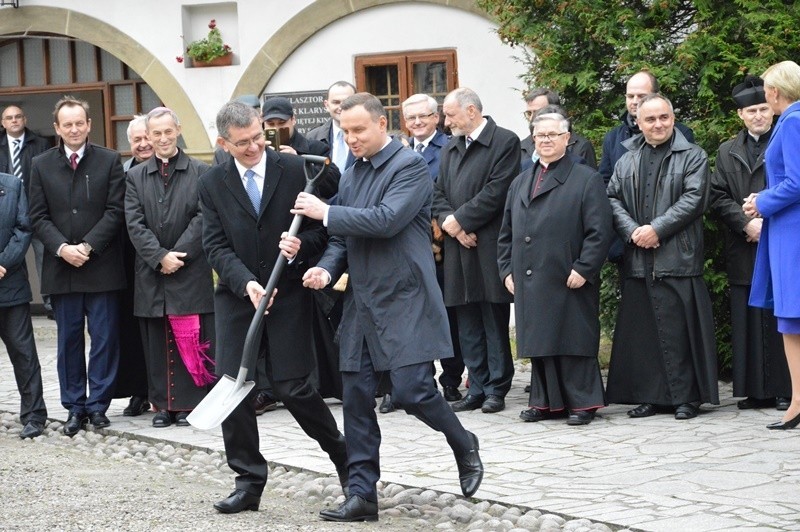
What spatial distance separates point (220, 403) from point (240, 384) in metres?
0.13

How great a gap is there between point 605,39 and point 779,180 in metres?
3.00

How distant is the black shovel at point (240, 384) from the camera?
662cm

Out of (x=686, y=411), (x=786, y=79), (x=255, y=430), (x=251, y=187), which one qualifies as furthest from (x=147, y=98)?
(x=786, y=79)

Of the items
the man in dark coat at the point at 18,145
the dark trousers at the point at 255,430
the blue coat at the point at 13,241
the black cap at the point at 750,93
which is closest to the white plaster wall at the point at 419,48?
the man in dark coat at the point at 18,145

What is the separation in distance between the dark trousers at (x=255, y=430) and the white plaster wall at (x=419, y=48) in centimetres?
746

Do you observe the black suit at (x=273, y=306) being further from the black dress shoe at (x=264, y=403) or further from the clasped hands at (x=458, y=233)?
the black dress shoe at (x=264, y=403)

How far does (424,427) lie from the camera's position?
30.2ft

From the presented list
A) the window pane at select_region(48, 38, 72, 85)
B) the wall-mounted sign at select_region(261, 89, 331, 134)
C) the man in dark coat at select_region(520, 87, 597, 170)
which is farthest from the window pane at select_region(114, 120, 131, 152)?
the man in dark coat at select_region(520, 87, 597, 170)

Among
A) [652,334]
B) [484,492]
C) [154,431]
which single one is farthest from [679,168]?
[154,431]

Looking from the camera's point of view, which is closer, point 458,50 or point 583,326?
point 583,326

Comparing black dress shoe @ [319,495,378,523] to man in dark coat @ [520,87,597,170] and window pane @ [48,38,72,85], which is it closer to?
man in dark coat @ [520,87,597,170]

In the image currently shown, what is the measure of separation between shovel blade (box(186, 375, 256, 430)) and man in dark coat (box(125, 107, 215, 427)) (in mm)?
2880

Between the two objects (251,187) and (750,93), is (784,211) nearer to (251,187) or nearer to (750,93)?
(750,93)

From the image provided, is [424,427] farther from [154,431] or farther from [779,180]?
[779,180]
